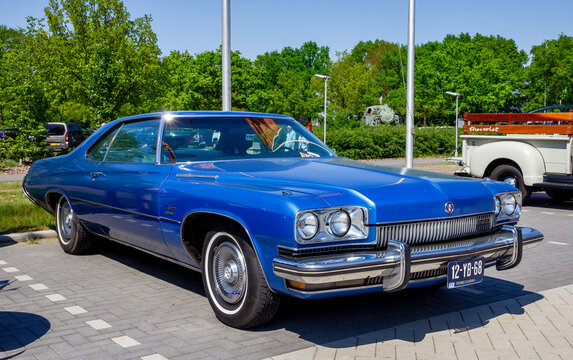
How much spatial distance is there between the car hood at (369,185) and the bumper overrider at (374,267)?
225mm

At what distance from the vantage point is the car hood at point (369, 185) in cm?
385

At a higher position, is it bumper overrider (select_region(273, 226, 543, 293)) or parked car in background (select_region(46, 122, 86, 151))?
parked car in background (select_region(46, 122, 86, 151))

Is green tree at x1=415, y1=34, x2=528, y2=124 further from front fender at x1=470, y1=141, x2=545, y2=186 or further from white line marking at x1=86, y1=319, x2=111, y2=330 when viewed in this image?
white line marking at x1=86, y1=319, x2=111, y2=330

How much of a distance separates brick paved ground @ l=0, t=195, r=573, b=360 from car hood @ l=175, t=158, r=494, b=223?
35.3 inches

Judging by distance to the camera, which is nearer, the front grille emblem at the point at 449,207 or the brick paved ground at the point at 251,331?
the brick paved ground at the point at 251,331

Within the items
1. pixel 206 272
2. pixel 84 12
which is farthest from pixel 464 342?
pixel 84 12

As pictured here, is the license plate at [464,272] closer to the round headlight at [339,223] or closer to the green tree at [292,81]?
the round headlight at [339,223]

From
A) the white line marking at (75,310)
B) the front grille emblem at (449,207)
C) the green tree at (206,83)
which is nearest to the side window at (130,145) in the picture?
the white line marking at (75,310)

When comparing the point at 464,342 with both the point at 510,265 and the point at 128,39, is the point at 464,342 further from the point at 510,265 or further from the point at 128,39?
the point at 128,39

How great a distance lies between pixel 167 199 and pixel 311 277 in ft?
5.64

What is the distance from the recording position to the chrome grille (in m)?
3.87

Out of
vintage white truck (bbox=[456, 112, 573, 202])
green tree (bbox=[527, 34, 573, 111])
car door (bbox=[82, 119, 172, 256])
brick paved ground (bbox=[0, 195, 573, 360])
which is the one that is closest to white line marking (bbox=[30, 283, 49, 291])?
brick paved ground (bbox=[0, 195, 573, 360])

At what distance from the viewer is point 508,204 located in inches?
186

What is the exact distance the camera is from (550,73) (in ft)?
206
